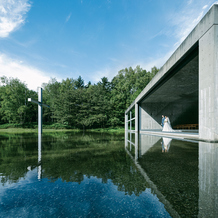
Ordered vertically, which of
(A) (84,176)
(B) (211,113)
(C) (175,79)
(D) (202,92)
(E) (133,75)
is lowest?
(A) (84,176)

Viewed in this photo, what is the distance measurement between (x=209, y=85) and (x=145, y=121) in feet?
47.9

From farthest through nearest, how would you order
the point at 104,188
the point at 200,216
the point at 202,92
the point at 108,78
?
the point at 108,78
the point at 202,92
the point at 104,188
the point at 200,216

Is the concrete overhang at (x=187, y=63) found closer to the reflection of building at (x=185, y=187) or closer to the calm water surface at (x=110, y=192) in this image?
the reflection of building at (x=185, y=187)

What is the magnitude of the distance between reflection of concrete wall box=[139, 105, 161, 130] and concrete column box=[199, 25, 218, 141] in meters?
13.6

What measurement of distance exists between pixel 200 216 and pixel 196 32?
8367 millimetres

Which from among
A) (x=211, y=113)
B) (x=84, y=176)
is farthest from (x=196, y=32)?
(x=84, y=176)

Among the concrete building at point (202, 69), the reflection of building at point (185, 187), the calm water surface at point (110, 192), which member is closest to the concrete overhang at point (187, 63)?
the concrete building at point (202, 69)

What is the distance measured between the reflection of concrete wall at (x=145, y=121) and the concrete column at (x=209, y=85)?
13.6m

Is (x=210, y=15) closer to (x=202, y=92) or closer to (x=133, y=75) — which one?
(x=202, y=92)

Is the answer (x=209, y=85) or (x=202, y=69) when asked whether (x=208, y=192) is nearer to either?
(x=209, y=85)

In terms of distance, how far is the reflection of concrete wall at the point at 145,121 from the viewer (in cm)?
2063

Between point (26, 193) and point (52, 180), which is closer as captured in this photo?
point (26, 193)

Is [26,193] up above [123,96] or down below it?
below

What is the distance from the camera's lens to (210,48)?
659 centimetres
